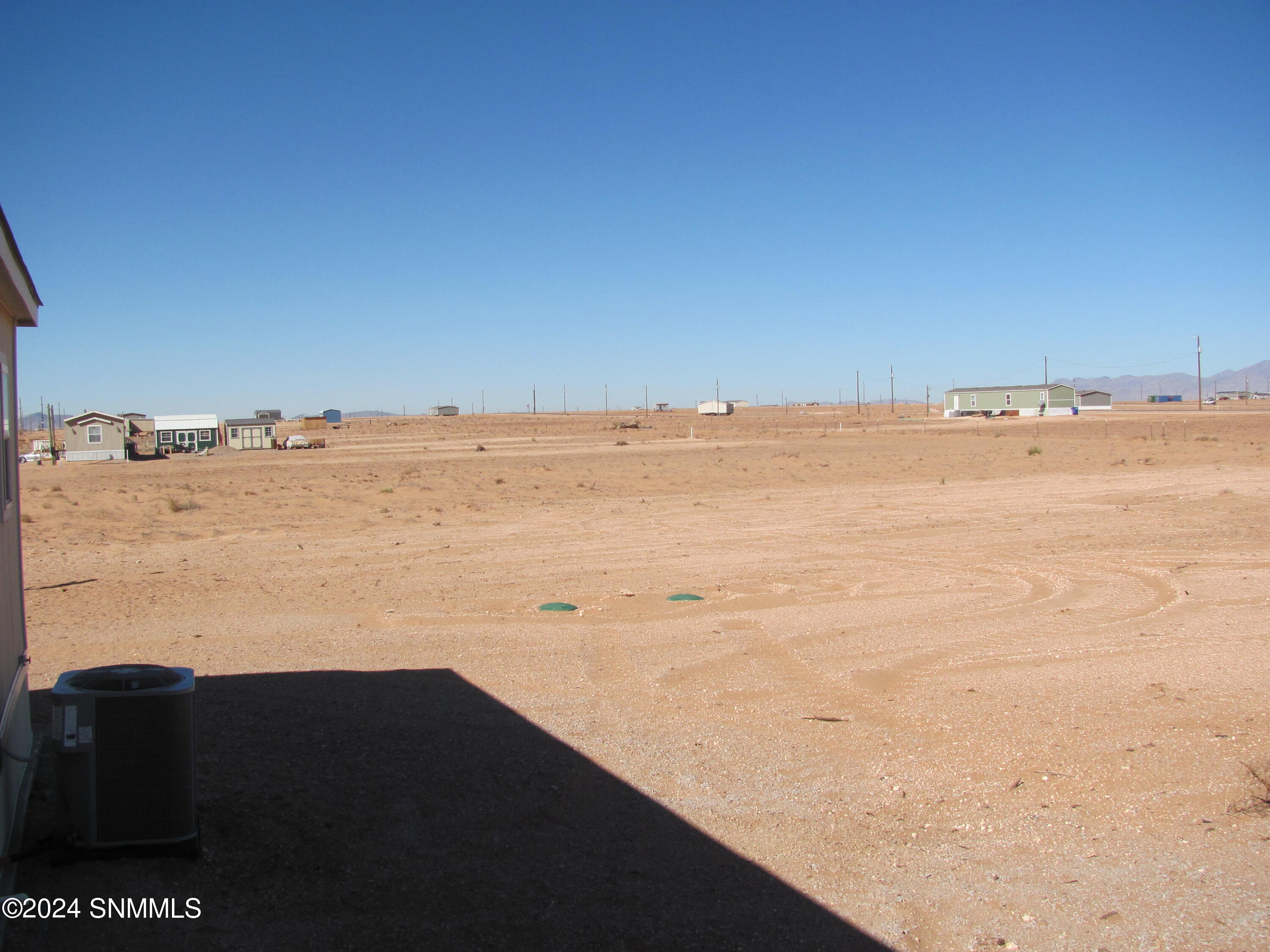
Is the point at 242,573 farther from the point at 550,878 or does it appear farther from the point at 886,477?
the point at 886,477

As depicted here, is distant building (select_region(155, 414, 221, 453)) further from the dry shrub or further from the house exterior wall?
the dry shrub

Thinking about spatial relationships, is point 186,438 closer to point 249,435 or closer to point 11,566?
point 249,435

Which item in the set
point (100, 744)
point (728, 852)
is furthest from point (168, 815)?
point (728, 852)

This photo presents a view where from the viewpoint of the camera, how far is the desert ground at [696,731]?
186 inches

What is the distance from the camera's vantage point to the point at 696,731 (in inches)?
295

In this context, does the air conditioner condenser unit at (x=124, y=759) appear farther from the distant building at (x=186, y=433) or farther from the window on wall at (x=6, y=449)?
the distant building at (x=186, y=433)

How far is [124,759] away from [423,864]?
1.63m

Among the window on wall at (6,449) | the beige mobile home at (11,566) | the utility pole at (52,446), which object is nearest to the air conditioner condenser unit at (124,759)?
the beige mobile home at (11,566)

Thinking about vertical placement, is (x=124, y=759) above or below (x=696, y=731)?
above

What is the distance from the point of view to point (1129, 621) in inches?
429

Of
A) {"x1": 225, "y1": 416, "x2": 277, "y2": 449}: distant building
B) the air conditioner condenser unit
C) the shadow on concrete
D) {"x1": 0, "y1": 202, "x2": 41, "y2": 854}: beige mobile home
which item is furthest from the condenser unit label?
{"x1": 225, "y1": 416, "x2": 277, "y2": 449}: distant building

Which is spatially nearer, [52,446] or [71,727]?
[71,727]

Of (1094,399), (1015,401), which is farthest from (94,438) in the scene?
(1094,399)

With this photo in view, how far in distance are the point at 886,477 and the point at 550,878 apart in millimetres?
29008
